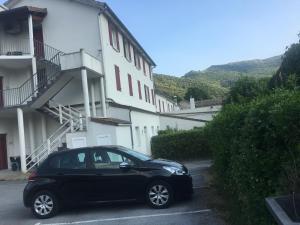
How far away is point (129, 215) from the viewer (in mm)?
9508

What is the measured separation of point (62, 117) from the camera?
23781 mm

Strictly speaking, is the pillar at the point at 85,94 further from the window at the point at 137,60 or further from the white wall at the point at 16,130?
the window at the point at 137,60

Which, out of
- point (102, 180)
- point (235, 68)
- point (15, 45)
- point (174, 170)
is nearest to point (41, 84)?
point (15, 45)

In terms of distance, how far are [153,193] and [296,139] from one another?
216 inches

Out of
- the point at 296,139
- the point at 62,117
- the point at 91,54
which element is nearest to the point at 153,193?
the point at 296,139

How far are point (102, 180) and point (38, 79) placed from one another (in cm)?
1643

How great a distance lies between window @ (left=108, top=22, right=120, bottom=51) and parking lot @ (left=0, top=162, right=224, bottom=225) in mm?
16445

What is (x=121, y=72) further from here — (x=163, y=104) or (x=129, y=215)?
(x=163, y=104)

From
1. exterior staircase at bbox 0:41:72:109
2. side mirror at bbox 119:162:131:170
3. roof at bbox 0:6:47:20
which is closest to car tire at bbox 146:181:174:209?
side mirror at bbox 119:162:131:170

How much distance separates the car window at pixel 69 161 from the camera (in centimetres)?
1034

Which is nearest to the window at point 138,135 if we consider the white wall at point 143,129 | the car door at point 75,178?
the white wall at point 143,129

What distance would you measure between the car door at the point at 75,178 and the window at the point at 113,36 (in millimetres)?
17222

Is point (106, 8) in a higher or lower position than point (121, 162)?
higher

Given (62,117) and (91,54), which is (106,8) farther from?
(62,117)
